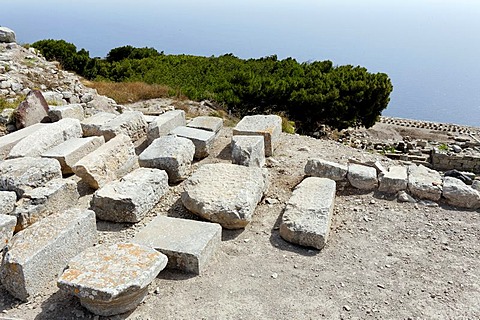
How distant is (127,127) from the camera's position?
26.0ft

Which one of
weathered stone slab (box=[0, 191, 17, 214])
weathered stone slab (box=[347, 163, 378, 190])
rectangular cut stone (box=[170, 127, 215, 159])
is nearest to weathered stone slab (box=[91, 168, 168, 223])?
weathered stone slab (box=[0, 191, 17, 214])

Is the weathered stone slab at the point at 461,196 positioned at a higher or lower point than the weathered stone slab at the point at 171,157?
lower

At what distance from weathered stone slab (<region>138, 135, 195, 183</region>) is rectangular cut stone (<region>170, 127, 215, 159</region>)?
50 centimetres

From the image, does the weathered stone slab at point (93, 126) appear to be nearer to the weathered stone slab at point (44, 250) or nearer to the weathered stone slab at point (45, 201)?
the weathered stone slab at point (45, 201)

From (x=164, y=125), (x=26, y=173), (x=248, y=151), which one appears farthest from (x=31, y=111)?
(x=248, y=151)

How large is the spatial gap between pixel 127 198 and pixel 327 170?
310 cm

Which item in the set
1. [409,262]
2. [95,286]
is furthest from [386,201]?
[95,286]

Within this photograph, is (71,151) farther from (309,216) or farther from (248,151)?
(309,216)

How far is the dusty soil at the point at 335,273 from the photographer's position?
402 cm

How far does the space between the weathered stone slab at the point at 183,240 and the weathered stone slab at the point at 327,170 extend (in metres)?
2.31

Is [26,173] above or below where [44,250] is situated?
above

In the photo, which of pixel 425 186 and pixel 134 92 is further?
pixel 134 92

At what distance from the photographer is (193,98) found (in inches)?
507

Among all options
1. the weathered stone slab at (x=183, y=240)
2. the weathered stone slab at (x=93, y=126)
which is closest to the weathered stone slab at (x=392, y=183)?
the weathered stone slab at (x=183, y=240)
